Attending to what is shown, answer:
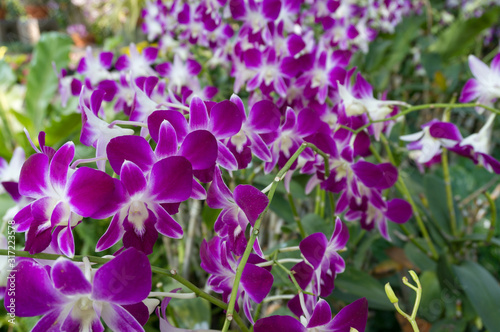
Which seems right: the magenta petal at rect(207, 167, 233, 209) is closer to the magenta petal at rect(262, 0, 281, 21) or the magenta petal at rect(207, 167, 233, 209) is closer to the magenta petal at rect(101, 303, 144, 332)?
the magenta petal at rect(101, 303, 144, 332)

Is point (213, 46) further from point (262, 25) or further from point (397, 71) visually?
point (397, 71)

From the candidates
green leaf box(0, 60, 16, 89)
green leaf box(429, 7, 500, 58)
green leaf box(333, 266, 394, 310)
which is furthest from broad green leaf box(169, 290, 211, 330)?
green leaf box(429, 7, 500, 58)

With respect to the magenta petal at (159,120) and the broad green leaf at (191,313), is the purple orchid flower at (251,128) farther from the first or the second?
the broad green leaf at (191,313)

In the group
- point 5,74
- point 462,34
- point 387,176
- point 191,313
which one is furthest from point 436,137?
point 5,74

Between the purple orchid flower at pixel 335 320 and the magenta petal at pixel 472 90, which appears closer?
the purple orchid flower at pixel 335 320

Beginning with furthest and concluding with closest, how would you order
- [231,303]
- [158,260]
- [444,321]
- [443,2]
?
[443,2]
[158,260]
[444,321]
[231,303]

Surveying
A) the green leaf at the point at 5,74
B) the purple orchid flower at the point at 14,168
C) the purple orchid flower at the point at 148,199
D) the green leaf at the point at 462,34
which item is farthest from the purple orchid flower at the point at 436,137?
the green leaf at the point at 5,74

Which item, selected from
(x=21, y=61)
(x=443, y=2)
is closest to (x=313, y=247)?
(x=443, y=2)
